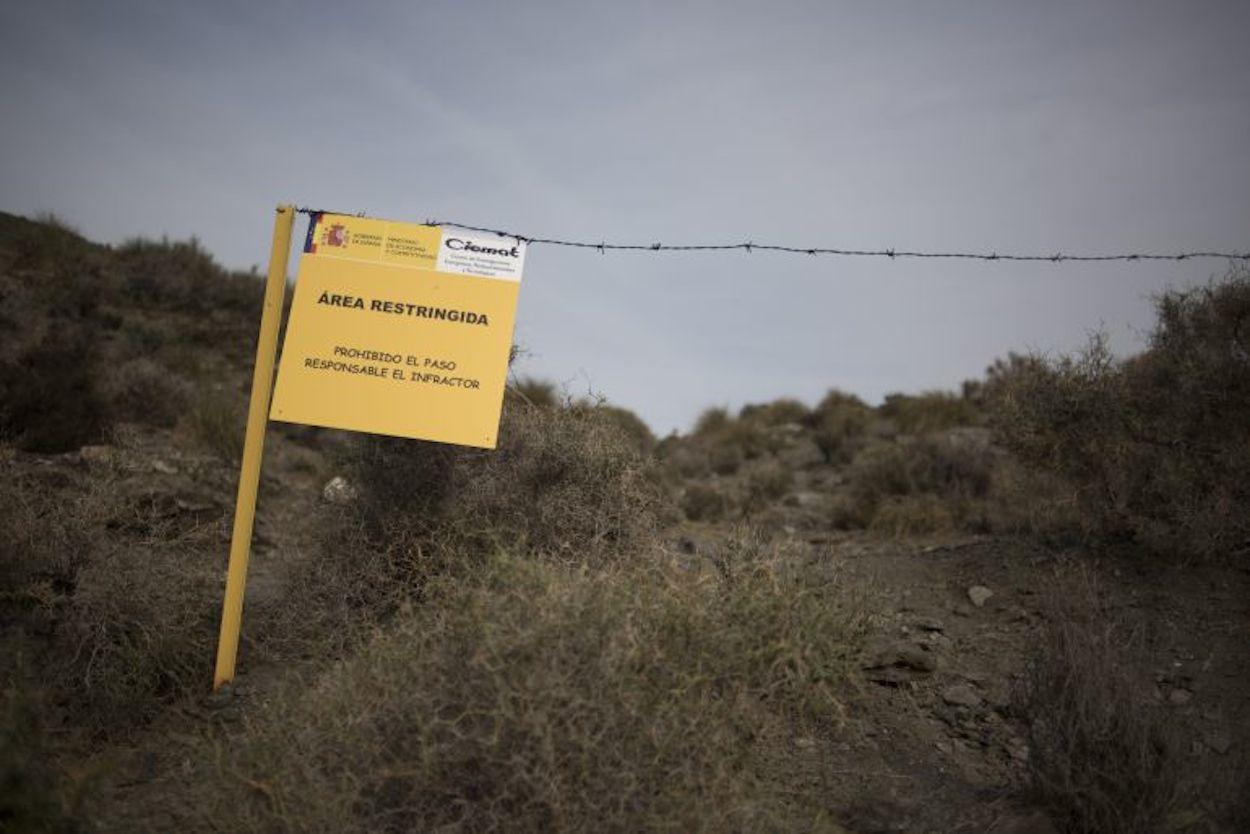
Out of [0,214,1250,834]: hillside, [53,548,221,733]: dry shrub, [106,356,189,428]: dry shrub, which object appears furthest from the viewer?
[106,356,189,428]: dry shrub

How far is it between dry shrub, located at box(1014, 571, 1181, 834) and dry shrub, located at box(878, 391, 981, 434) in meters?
11.5

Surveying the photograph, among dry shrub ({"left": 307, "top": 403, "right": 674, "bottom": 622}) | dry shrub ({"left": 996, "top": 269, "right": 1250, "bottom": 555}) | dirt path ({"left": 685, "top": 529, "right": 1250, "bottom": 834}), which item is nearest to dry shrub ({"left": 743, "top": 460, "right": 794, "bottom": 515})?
dirt path ({"left": 685, "top": 529, "right": 1250, "bottom": 834})

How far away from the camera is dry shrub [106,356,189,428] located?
9236 millimetres

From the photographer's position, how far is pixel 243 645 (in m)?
4.40

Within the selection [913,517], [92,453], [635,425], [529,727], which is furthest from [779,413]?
[529,727]

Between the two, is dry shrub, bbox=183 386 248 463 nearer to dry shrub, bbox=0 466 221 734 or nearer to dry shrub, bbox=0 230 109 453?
dry shrub, bbox=0 230 109 453

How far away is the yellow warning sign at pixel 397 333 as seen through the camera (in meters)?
3.86

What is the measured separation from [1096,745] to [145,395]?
34.7 feet

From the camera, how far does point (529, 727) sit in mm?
2363

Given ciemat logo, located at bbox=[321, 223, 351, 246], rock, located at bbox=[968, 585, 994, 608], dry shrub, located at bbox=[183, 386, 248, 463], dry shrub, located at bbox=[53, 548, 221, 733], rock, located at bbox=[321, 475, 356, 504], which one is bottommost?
dry shrub, located at bbox=[53, 548, 221, 733]

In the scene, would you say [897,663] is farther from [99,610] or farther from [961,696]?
[99,610]

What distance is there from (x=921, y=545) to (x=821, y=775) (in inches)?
183

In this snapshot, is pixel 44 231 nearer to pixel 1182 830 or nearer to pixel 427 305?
pixel 427 305

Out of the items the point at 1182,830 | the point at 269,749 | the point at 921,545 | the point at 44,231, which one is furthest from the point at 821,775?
the point at 44,231
